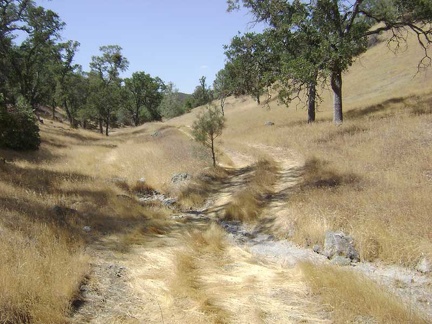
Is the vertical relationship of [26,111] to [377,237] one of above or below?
above

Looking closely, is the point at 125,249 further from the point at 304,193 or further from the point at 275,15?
the point at 275,15

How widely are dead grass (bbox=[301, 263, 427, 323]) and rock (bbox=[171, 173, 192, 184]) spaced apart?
8382 millimetres

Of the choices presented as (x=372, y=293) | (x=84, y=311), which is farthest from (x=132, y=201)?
(x=372, y=293)

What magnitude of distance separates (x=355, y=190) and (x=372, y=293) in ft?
16.2

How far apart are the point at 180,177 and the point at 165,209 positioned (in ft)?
9.60

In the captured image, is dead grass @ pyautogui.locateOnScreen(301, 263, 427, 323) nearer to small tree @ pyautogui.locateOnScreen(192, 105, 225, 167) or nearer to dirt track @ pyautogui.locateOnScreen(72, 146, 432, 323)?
dirt track @ pyautogui.locateOnScreen(72, 146, 432, 323)

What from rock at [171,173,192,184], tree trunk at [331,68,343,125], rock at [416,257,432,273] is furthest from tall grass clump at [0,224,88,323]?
tree trunk at [331,68,343,125]

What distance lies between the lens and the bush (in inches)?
721

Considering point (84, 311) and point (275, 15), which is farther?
point (275, 15)

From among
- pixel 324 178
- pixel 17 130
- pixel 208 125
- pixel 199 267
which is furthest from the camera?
pixel 17 130

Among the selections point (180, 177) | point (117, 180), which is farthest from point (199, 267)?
point (117, 180)

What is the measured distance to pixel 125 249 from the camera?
22.4 ft

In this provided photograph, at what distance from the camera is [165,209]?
34.9 feet

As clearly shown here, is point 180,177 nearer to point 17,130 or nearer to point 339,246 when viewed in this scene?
point 339,246
